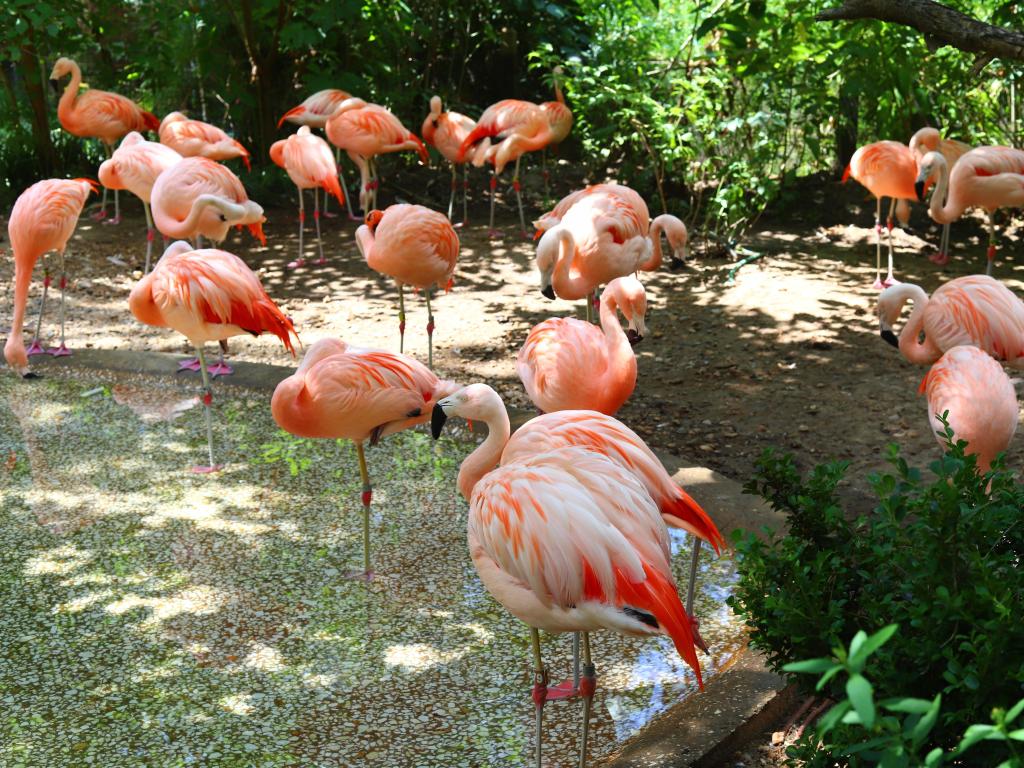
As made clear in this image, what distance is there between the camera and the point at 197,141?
8102 mm

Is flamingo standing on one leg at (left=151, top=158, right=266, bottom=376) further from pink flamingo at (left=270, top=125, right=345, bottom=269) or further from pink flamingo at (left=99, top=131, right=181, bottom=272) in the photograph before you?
pink flamingo at (left=270, top=125, right=345, bottom=269)

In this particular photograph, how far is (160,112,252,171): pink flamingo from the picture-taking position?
8.11 m

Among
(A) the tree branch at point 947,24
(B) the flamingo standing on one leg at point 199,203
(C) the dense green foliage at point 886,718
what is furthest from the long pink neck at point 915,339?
(B) the flamingo standing on one leg at point 199,203

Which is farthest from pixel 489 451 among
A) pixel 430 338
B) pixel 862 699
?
pixel 430 338

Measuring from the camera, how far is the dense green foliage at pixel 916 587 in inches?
67.5

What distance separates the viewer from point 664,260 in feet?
26.1

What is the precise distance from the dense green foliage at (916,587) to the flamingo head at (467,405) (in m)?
1.14

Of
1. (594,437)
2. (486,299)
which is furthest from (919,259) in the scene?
(594,437)

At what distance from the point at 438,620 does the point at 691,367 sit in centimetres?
278

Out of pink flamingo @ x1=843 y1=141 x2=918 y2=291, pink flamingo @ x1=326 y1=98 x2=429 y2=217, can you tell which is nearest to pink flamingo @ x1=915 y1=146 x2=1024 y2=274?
pink flamingo @ x1=843 y1=141 x2=918 y2=291

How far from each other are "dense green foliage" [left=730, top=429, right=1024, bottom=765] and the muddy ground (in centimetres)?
195

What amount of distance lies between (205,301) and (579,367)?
1750 mm

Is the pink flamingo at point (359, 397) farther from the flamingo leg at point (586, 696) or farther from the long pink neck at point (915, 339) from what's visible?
the long pink neck at point (915, 339)

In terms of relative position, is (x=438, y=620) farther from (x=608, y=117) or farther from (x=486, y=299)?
(x=608, y=117)
